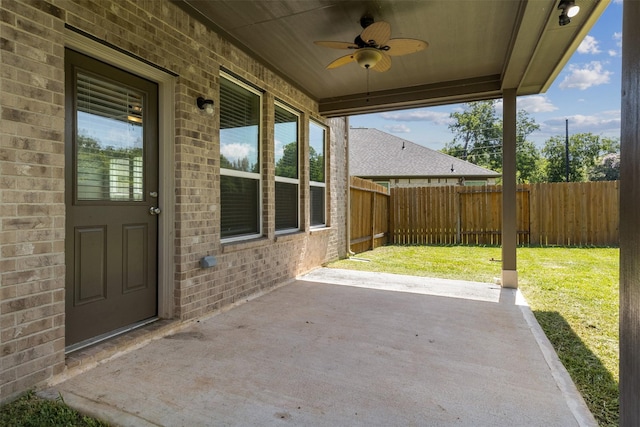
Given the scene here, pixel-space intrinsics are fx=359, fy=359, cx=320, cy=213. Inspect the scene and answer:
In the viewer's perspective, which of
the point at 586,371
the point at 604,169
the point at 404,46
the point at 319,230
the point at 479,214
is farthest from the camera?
the point at 604,169

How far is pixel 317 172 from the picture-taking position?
22.0ft

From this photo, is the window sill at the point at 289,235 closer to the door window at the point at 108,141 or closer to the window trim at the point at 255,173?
the window trim at the point at 255,173

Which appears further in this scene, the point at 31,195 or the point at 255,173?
the point at 255,173

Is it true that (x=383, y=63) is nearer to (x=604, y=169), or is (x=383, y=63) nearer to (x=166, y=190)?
(x=166, y=190)

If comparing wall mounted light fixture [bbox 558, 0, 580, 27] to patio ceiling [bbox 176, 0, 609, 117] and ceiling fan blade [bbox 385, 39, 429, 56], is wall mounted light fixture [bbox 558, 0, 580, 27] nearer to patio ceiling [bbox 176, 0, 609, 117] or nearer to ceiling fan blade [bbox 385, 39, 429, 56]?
patio ceiling [bbox 176, 0, 609, 117]

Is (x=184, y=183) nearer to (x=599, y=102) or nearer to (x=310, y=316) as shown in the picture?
(x=310, y=316)

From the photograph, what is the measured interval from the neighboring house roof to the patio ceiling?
372 inches

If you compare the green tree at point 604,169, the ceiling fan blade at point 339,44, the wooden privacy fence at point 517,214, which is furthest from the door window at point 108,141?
the green tree at point 604,169

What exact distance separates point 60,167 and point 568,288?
5966 mm

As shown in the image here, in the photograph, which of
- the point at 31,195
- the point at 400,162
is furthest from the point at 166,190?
the point at 400,162

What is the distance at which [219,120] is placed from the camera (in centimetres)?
392

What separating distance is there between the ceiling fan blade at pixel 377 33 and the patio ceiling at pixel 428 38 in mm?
253

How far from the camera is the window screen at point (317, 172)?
6484mm

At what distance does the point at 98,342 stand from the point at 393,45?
3621 mm
